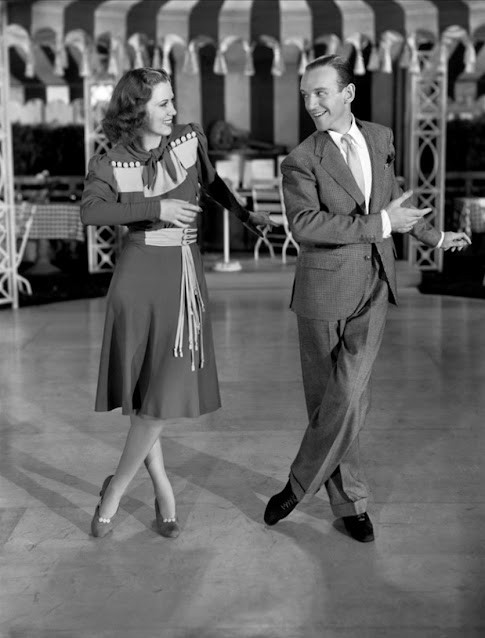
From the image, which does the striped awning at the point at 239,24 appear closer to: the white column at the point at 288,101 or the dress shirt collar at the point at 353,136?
the white column at the point at 288,101

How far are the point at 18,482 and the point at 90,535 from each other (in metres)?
0.74

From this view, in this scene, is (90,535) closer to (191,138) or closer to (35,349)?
(191,138)

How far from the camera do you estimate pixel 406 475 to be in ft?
13.5

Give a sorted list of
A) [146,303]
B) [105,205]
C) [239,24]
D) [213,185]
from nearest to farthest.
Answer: [105,205]
[146,303]
[213,185]
[239,24]

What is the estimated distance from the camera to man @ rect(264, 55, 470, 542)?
3123 mm

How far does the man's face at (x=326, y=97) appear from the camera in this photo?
3.15 meters

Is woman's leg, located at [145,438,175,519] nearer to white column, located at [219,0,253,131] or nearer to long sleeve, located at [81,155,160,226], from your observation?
long sleeve, located at [81,155,160,226]

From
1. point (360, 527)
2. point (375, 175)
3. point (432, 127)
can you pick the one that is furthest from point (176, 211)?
point (432, 127)

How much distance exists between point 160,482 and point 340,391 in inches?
28.4

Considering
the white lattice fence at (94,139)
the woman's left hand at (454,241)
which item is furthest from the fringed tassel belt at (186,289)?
the white lattice fence at (94,139)

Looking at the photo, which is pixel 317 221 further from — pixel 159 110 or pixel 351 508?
pixel 351 508

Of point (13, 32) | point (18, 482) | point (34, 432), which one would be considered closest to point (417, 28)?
point (13, 32)

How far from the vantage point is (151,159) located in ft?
10.8

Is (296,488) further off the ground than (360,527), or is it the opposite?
(296,488)
